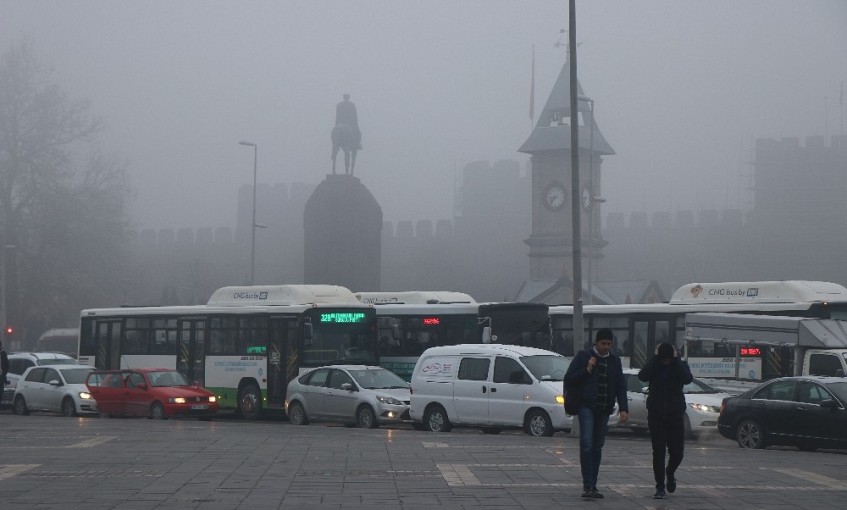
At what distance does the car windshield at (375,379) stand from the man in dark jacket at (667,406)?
14191 millimetres

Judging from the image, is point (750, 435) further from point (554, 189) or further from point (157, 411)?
point (554, 189)

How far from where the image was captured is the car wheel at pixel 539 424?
74.1ft

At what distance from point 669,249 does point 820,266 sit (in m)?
12.6

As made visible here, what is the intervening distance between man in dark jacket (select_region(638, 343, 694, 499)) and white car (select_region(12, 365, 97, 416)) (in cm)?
2164

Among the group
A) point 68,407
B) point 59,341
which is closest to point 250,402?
point 68,407

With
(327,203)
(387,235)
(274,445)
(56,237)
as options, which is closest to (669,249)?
(387,235)

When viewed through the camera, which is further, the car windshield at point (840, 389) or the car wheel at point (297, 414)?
the car wheel at point (297, 414)

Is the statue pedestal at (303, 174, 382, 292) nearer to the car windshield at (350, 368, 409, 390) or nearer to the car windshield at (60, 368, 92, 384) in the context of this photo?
the car windshield at (60, 368, 92, 384)

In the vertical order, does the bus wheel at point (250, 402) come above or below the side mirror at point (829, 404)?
below

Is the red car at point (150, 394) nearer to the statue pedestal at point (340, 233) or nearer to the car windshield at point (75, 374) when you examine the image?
the car windshield at point (75, 374)

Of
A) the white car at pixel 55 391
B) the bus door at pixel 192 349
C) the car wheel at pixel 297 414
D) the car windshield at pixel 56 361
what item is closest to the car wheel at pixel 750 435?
the car wheel at pixel 297 414

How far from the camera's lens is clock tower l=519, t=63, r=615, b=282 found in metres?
96.8

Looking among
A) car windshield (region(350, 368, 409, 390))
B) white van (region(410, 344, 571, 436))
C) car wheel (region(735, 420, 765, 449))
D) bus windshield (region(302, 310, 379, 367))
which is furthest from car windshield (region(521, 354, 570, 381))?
bus windshield (region(302, 310, 379, 367))

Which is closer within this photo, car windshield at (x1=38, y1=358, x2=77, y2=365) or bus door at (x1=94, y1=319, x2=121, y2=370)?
bus door at (x1=94, y1=319, x2=121, y2=370)
